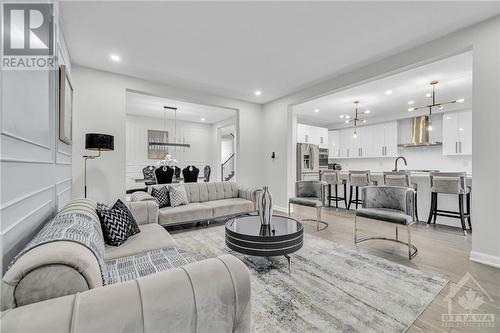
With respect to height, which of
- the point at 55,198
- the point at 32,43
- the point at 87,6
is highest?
the point at 87,6

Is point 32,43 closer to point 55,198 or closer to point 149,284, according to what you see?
point 55,198

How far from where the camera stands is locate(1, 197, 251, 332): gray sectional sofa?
0.71 meters

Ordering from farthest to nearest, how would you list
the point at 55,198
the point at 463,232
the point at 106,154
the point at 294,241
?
the point at 106,154
the point at 463,232
the point at 294,241
the point at 55,198

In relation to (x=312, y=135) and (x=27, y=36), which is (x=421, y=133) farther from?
(x=27, y=36)

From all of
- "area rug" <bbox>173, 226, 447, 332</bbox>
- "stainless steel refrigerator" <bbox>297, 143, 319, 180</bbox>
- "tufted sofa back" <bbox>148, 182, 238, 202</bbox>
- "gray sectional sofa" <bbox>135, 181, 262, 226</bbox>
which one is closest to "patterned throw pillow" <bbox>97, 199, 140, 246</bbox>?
"area rug" <bbox>173, 226, 447, 332</bbox>

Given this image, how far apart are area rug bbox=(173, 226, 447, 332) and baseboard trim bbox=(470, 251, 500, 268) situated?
0.85 meters

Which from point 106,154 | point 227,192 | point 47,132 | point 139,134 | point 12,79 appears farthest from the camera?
point 139,134

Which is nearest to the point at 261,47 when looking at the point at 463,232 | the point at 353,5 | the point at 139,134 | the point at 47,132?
the point at 353,5

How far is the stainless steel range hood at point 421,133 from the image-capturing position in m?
6.32

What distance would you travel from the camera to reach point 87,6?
2275 millimetres

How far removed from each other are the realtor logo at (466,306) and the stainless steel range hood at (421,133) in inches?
213

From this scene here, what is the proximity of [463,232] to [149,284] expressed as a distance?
4674 millimetres

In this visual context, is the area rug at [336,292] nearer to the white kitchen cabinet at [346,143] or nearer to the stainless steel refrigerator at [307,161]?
the stainless steel refrigerator at [307,161]

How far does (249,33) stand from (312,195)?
2940mm
